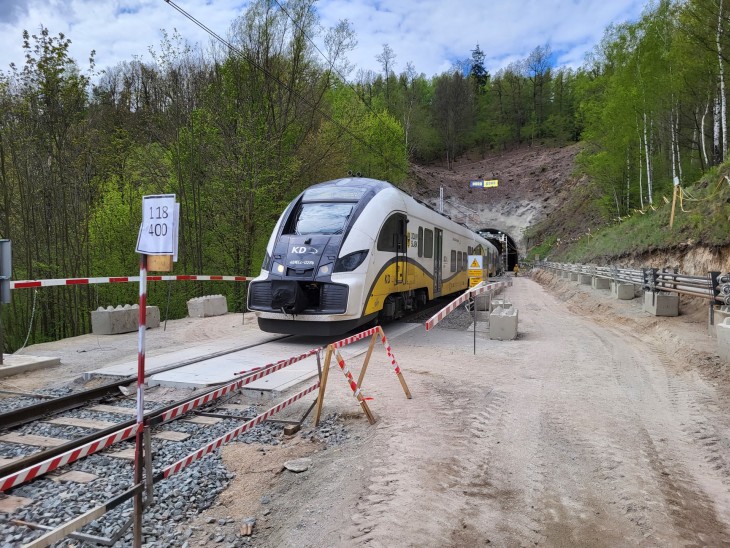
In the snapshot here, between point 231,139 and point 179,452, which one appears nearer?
point 179,452

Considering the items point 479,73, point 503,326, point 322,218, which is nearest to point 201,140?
point 322,218

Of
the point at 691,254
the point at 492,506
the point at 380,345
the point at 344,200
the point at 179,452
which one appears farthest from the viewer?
the point at 691,254

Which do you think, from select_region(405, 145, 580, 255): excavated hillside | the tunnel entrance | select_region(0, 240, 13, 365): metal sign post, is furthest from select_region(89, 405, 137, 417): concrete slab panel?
the tunnel entrance

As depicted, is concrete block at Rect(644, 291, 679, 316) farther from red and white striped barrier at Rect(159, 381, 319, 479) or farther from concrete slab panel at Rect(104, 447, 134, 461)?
concrete slab panel at Rect(104, 447, 134, 461)

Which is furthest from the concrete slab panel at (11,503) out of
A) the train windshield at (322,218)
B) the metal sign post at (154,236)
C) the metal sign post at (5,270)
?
the train windshield at (322,218)

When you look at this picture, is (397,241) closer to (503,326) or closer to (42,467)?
(503,326)

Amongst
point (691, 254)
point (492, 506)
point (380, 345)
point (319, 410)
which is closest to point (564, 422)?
point (492, 506)

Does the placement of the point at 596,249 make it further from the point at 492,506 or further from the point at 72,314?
the point at 492,506

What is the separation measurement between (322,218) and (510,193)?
57935 millimetres

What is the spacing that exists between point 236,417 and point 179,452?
34.7 inches

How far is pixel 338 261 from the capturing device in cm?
936

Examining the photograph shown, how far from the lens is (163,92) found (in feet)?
64.4

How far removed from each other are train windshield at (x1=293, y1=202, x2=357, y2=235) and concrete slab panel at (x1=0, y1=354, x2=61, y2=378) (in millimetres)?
4996

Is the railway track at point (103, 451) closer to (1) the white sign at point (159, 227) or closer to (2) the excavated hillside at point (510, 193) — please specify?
(1) the white sign at point (159, 227)
